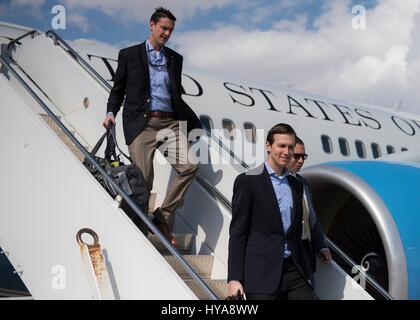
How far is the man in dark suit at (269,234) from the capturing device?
3.04m

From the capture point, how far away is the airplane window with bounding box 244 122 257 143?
835 cm

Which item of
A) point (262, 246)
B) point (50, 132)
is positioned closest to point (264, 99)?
point (50, 132)

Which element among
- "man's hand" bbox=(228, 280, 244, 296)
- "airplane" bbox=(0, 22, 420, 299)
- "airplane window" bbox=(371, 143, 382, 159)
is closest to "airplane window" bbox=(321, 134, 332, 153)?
"airplane window" bbox=(371, 143, 382, 159)

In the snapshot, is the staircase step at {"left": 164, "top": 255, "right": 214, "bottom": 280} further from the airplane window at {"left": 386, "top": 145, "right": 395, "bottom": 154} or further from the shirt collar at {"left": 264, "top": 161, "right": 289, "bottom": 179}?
the airplane window at {"left": 386, "top": 145, "right": 395, "bottom": 154}

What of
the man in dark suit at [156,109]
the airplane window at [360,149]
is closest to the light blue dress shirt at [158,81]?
the man in dark suit at [156,109]

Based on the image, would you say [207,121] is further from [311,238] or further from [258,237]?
[258,237]

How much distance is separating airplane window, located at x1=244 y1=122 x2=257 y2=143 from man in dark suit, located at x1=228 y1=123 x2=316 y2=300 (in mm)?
5071

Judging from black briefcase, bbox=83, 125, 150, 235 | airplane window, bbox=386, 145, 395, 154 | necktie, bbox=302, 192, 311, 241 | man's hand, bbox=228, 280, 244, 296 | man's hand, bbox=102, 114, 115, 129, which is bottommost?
man's hand, bbox=228, 280, 244, 296

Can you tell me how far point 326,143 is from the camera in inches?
375

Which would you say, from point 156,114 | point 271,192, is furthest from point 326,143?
point 271,192

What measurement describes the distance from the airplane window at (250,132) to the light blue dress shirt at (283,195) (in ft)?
16.5

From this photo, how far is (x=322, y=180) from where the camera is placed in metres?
5.23
